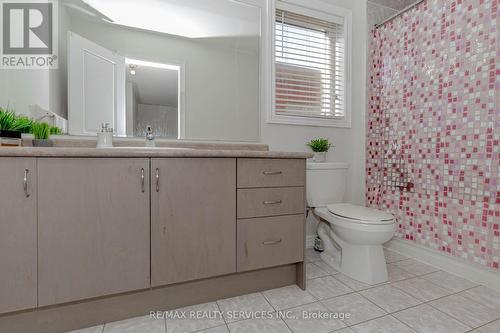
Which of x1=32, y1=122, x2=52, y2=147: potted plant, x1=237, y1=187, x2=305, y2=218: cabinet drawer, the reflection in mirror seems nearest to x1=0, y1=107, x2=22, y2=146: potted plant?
x1=32, y1=122, x2=52, y2=147: potted plant

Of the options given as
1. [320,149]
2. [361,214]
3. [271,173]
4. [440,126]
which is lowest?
[361,214]

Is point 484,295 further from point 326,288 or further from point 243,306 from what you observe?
point 243,306

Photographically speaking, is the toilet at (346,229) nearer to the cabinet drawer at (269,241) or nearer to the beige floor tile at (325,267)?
Result: the beige floor tile at (325,267)

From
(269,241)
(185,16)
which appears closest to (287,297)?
(269,241)

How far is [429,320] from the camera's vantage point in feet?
3.98

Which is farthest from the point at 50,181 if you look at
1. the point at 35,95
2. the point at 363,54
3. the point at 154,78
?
the point at 363,54

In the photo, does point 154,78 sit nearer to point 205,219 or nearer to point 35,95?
point 35,95

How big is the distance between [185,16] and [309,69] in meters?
1.09

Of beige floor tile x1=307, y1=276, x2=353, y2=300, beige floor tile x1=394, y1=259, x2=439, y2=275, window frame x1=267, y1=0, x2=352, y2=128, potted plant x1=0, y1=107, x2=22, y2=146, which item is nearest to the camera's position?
potted plant x1=0, y1=107, x2=22, y2=146

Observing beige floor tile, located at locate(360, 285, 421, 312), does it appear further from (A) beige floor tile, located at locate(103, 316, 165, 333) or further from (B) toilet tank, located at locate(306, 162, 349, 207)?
(A) beige floor tile, located at locate(103, 316, 165, 333)

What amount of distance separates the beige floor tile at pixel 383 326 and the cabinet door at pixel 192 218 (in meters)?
0.66

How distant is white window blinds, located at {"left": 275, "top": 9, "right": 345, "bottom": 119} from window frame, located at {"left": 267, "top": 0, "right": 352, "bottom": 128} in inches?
1.3

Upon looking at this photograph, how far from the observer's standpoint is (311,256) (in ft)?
6.57

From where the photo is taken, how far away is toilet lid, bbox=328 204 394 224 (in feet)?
4.95
